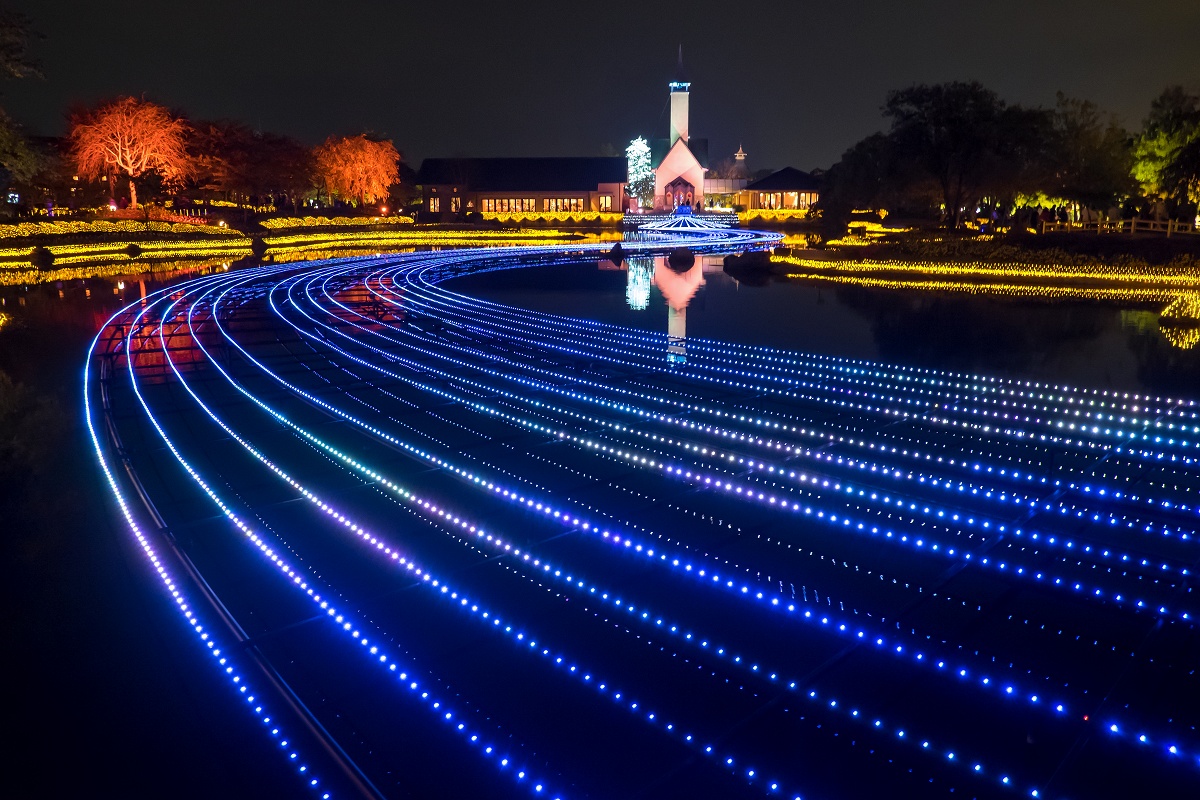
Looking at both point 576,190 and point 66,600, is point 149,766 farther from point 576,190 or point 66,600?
point 576,190

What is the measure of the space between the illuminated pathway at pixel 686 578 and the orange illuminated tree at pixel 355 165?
147ft

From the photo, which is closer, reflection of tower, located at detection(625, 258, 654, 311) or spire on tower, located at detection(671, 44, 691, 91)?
reflection of tower, located at detection(625, 258, 654, 311)

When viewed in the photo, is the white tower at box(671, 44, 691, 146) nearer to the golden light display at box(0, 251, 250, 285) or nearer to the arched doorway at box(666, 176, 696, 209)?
the arched doorway at box(666, 176, 696, 209)

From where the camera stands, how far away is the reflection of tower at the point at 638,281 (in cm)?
1685

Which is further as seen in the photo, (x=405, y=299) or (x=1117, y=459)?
(x=405, y=299)

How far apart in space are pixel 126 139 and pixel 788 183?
53.9 meters

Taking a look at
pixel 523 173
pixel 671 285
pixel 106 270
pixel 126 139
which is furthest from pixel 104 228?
pixel 523 173

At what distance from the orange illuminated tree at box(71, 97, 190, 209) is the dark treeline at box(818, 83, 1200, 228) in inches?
1364

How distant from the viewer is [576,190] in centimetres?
6650

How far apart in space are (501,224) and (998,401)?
4625cm

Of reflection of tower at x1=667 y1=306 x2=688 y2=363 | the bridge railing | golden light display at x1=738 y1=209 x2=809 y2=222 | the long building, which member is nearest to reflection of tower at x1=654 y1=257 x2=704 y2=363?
reflection of tower at x1=667 y1=306 x2=688 y2=363

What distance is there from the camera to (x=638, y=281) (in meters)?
21.0

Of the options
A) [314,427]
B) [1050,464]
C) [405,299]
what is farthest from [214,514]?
[405,299]

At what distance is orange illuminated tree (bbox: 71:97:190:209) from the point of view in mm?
39844
